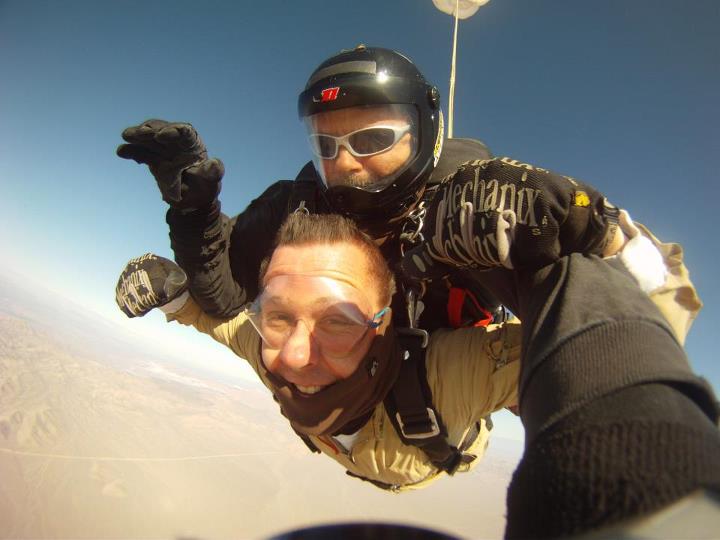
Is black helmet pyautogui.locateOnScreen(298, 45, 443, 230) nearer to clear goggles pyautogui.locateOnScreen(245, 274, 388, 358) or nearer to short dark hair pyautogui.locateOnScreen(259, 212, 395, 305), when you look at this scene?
short dark hair pyautogui.locateOnScreen(259, 212, 395, 305)

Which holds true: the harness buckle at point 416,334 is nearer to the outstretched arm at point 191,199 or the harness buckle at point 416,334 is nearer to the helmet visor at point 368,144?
the helmet visor at point 368,144

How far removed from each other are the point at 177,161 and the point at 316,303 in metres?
0.71

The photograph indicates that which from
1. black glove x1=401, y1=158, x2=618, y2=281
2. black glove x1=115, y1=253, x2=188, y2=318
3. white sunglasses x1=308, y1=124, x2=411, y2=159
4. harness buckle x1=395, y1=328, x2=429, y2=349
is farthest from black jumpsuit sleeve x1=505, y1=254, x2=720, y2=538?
black glove x1=115, y1=253, x2=188, y2=318

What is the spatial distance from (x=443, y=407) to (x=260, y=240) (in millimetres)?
993

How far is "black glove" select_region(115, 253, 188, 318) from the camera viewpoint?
1374 mm

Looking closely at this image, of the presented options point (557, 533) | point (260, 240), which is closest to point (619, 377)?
point (557, 533)

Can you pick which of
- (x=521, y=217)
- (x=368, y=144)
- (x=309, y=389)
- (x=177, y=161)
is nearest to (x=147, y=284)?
(x=177, y=161)

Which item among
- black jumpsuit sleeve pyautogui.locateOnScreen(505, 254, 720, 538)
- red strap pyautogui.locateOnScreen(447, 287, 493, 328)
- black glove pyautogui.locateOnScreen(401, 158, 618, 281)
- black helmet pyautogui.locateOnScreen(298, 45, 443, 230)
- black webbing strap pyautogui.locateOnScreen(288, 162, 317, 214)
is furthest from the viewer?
black webbing strap pyautogui.locateOnScreen(288, 162, 317, 214)

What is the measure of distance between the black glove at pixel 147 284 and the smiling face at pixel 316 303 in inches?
19.0

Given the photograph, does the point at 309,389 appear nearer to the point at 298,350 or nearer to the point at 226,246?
the point at 298,350

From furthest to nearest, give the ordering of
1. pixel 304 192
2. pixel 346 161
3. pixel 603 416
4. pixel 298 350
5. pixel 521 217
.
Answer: pixel 304 192 → pixel 346 161 → pixel 298 350 → pixel 521 217 → pixel 603 416

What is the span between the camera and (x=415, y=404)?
1057 mm

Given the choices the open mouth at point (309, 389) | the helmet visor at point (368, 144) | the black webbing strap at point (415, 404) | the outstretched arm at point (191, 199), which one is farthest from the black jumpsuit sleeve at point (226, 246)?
the black webbing strap at point (415, 404)

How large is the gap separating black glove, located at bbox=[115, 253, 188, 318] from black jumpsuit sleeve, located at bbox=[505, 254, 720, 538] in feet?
4.36
